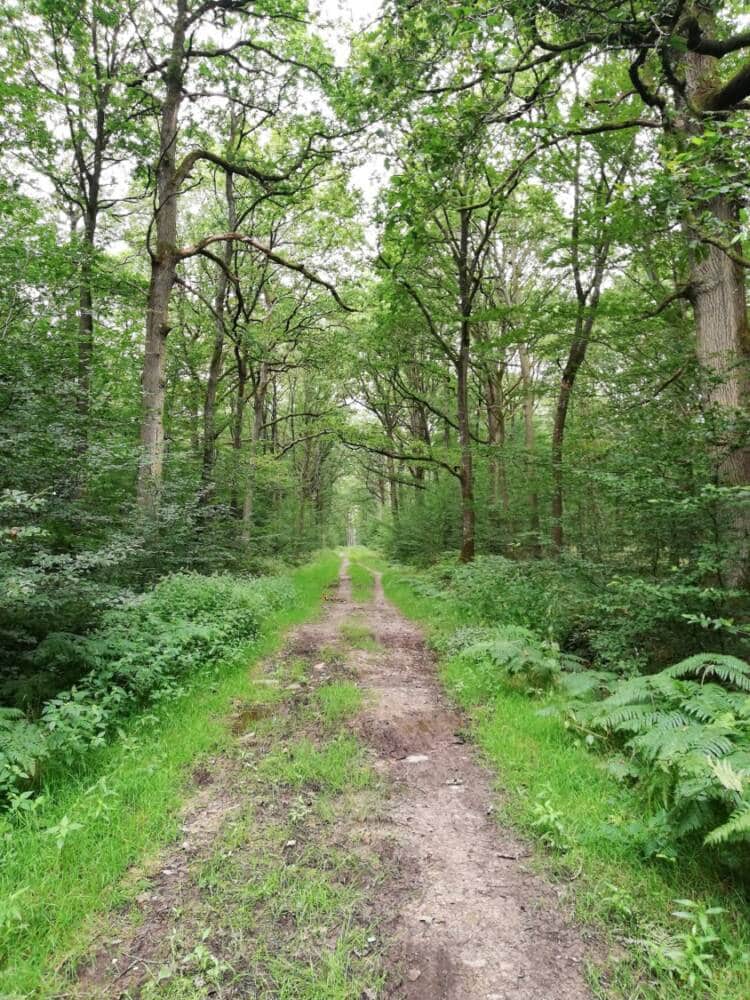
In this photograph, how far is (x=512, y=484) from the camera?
14.1 metres

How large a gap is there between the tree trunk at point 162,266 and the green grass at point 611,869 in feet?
23.7

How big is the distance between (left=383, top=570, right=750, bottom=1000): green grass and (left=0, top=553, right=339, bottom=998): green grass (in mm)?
2402

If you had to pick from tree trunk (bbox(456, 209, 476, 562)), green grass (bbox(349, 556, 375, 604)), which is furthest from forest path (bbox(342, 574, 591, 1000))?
green grass (bbox(349, 556, 375, 604))

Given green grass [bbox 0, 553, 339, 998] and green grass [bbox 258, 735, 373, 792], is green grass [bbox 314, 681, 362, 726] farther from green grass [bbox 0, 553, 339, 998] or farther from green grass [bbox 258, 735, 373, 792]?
green grass [bbox 0, 553, 339, 998]

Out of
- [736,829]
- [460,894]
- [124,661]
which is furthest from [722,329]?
[124,661]

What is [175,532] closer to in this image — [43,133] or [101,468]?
[101,468]

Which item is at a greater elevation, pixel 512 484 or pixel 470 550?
pixel 512 484

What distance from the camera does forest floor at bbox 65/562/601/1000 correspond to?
6.83 feet

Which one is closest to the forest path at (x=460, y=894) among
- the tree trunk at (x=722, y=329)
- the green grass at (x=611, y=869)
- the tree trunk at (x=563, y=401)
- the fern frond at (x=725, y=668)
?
the green grass at (x=611, y=869)

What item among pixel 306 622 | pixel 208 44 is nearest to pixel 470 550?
pixel 306 622

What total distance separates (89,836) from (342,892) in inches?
63.6

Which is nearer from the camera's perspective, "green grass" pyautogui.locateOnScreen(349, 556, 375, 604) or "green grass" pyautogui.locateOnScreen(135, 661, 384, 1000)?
"green grass" pyautogui.locateOnScreen(135, 661, 384, 1000)

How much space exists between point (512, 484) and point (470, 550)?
254 cm

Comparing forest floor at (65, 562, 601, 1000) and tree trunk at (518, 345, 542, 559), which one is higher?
tree trunk at (518, 345, 542, 559)
